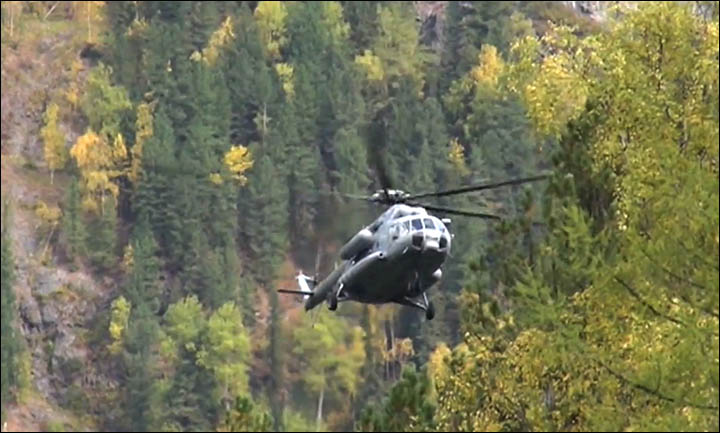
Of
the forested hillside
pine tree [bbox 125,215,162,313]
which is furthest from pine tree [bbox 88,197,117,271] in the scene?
pine tree [bbox 125,215,162,313]

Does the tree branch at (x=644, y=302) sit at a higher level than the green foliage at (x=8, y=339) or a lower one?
lower

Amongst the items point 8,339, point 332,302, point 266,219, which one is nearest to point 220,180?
point 266,219

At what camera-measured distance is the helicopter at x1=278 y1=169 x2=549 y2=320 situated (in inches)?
906

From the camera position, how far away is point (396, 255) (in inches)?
915

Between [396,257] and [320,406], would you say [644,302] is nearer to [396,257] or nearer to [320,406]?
[396,257]

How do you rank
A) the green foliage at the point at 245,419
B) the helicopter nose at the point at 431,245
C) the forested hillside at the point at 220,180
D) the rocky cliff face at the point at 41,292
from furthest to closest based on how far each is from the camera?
the rocky cliff face at the point at 41,292, the forested hillside at the point at 220,180, the helicopter nose at the point at 431,245, the green foliage at the point at 245,419

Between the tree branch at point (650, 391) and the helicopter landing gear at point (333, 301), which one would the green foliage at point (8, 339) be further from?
the tree branch at point (650, 391)

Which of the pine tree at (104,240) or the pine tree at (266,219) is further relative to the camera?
the pine tree at (266,219)

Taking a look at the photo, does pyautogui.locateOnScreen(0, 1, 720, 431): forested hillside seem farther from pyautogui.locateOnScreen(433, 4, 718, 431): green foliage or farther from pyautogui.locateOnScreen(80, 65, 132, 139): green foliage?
pyautogui.locateOnScreen(433, 4, 718, 431): green foliage

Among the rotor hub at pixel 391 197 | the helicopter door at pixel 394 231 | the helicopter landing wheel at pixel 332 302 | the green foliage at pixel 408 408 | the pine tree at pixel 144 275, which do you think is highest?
the pine tree at pixel 144 275

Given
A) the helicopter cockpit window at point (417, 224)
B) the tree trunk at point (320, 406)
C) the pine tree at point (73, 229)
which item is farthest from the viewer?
the pine tree at point (73, 229)

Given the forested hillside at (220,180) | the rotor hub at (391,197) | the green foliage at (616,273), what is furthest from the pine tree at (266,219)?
the green foliage at (616,273)

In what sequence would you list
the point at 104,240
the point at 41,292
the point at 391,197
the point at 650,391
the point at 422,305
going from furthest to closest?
1. the point at 104,240
2. the point at 41,292
3. the point at 422,305
4. the point at 391,197
5. the point at 650,391

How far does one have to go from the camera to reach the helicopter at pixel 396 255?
23000mm
